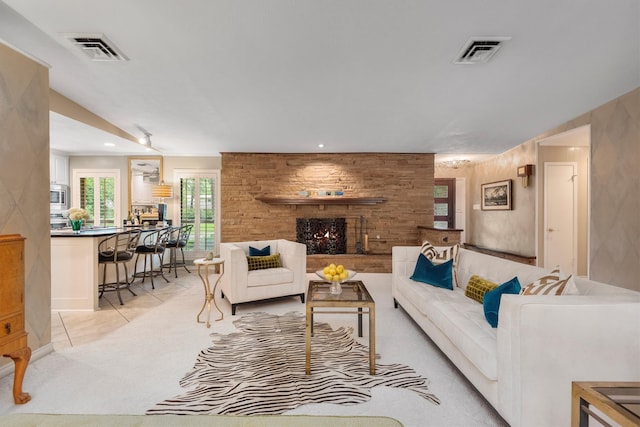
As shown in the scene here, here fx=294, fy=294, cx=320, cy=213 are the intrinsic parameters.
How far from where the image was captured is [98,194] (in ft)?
22.3

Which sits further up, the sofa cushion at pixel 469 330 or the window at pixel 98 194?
the window at pixel 98 194

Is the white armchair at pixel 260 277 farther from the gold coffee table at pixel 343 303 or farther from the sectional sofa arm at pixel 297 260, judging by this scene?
the gold coffee table at pixel 343 303

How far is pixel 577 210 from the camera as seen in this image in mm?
5574

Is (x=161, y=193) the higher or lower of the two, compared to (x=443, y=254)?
higher

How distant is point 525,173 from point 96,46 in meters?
6.78

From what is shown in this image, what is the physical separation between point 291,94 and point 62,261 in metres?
3.40

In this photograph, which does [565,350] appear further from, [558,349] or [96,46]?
[96,46]

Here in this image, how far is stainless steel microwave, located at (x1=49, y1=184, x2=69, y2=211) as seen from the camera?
616 cm

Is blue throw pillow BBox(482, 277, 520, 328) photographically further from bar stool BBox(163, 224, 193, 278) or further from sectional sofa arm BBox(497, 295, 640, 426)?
bar stool BBox(163, 224, 193, 278)

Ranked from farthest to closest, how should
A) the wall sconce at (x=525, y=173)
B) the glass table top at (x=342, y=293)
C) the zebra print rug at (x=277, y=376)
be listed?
the wall sconce at (x=525, y=173)
the glass table top at (x=342, y=293)
the zebra print rug at (x=277, y=376)

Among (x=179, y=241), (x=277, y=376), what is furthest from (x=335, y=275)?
(x=179, y=241)

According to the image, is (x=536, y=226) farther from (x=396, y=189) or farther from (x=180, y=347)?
(x=180, y=347)

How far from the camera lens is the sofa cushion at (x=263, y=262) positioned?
379 cm

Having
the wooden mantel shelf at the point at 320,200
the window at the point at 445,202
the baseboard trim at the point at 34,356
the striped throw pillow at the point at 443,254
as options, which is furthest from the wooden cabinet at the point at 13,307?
the window at the point at 445,202
